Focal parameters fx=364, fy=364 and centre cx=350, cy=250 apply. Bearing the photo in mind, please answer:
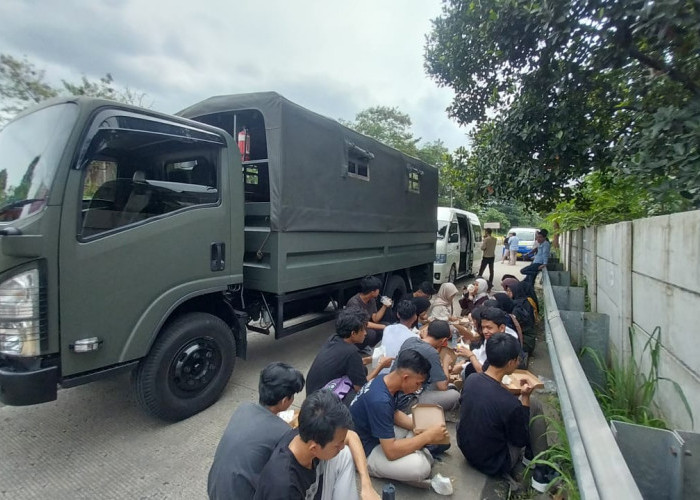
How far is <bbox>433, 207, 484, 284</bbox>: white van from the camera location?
8.97 metres

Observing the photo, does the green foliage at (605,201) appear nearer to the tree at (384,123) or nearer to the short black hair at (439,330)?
the short black hair at (439,330)

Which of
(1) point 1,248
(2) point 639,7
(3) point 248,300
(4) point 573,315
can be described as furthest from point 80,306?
(2) point 639,7

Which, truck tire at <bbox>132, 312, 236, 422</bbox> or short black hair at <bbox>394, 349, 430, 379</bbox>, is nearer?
short black hair at <bbox>394, 349, 430, 379</bbox>

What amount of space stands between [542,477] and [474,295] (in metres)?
3.33

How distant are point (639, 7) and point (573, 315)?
2862 millimetres

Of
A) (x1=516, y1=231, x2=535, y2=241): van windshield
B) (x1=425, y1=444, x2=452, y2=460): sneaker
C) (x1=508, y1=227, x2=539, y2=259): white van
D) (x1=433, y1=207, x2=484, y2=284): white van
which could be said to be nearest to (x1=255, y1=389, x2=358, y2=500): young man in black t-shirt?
(x1=425, y1=444, x2=452, y2=460): sneaker

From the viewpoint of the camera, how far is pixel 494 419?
2.32m

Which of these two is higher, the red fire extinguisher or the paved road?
the red fire extinguisher

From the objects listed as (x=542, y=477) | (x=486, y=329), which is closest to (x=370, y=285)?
(x=486, y=329)

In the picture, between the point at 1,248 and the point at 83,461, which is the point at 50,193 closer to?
the point at 1,248

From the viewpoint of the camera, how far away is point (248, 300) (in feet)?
12.8

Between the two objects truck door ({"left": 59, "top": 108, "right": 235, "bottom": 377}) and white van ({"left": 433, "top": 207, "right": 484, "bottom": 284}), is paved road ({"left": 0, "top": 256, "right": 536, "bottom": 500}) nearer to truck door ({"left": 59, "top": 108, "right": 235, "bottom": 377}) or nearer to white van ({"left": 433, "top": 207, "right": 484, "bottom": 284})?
truck door ({"left": 59, "top": 108, "right": 235, "bottom": 377})

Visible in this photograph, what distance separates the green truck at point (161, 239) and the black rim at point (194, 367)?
0.01m

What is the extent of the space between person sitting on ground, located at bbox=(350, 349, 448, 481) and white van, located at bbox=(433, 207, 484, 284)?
6.28 m
